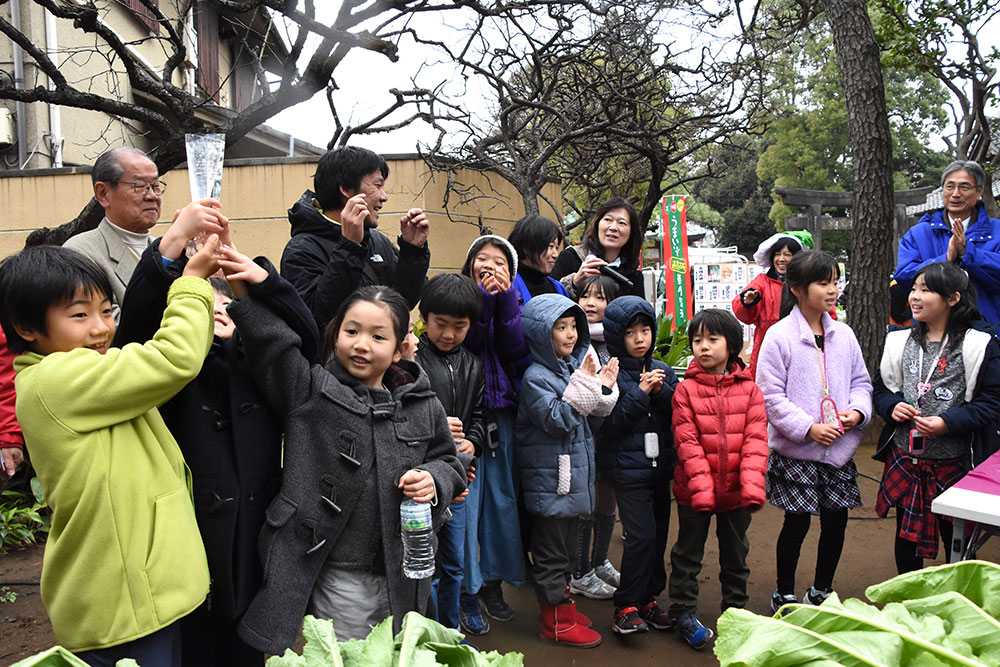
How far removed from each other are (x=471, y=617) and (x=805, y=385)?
1977 millimetres

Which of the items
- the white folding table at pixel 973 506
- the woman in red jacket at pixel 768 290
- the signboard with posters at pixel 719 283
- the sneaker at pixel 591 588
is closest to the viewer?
the white folding table at pixel 973 506

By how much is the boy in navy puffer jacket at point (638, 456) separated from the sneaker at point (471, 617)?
62cm

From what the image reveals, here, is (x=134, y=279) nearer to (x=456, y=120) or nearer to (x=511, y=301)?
(x=511, y=301)

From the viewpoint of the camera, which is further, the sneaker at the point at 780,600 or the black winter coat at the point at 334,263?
the sneaker at the point at 780,600

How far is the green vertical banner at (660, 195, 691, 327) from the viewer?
9.17m

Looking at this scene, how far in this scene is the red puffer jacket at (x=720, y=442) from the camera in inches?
123

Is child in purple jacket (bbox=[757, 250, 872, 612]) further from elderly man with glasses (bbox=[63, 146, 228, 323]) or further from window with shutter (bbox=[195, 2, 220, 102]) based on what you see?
window with shutter (bbox=[195, 2, 220, 102])

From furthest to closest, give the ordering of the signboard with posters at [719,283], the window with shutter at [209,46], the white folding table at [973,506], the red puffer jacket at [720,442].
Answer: the signboard with posters at [719,283] < the window with shutter at [209,46] < the red puffer jacket at [720,442] < the white folding table at [973,506]

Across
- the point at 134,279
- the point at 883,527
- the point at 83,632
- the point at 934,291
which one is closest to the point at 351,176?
the point at 134,279

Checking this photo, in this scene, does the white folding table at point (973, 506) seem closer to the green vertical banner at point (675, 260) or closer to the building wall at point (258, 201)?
the building wall at point (258, 201)

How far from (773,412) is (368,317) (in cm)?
220

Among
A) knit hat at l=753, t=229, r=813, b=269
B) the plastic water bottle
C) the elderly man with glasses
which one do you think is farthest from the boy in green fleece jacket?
knit hat at l=753, t=229, r=813, b=269

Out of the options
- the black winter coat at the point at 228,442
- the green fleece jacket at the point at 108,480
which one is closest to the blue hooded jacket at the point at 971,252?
the black winter coat at the point at 228,442

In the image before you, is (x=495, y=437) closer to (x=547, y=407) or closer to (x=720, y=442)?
(x=547, y=407)
